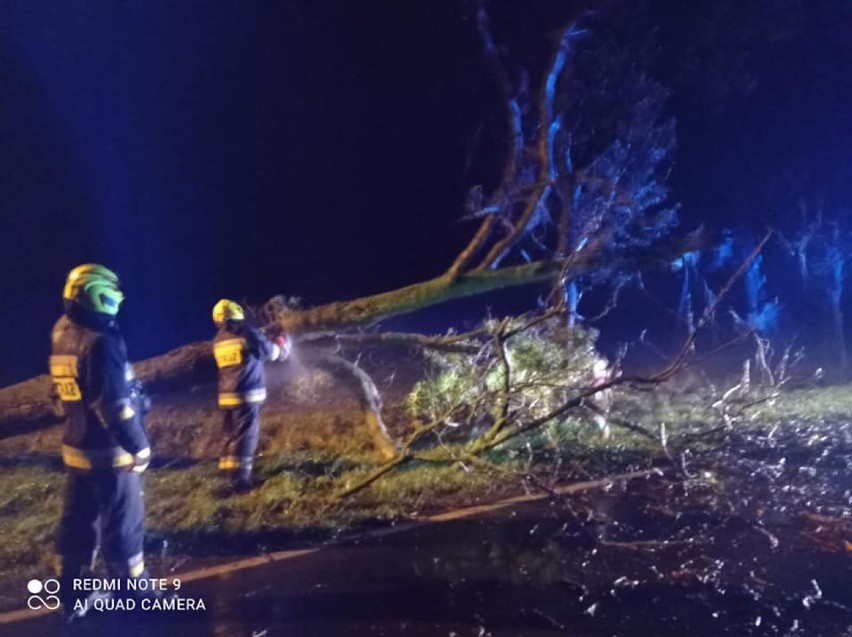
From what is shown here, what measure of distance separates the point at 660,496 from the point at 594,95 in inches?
243

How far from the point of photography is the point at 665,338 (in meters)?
16.0

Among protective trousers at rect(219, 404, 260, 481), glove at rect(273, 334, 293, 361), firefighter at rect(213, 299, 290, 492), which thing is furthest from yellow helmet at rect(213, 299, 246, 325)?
protective trousers at rect(219, 404, 260, 481)

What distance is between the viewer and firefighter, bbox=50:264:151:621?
3.70 metres

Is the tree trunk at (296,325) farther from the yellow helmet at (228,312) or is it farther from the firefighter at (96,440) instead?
the firefighter at (96,440)

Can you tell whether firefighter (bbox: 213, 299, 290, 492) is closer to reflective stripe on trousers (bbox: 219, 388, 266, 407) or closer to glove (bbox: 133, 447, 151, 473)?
reflective stripe on trousers (bbox: 219, 388, 266, 407)

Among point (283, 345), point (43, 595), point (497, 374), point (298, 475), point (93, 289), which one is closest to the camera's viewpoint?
point (93, 289)

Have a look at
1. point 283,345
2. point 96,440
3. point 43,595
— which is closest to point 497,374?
point 283,345

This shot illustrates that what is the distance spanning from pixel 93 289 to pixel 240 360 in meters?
2.10

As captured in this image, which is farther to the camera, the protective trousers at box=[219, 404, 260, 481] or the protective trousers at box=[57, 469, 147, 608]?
the protective trousers at box=[219, 404, 260, 481]

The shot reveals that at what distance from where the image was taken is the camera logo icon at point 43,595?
3845 mm

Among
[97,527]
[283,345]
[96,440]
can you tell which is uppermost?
[283,345]

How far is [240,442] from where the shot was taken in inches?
226

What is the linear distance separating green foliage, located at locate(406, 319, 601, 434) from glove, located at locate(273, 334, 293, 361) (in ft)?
5.10

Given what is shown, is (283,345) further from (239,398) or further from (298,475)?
(298,475)
